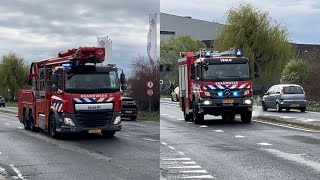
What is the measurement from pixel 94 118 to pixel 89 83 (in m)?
1.10

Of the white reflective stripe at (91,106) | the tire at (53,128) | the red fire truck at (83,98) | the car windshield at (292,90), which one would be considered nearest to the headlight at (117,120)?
the red fire truck at (83,98)

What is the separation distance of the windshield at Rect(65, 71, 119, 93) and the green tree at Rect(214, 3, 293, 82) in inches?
1444

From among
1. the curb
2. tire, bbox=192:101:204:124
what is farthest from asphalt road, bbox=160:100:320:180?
tire, bbox=192:101:204:124

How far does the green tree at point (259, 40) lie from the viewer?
5553 centimetres

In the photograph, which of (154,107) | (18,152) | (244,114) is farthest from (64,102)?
(154,107)

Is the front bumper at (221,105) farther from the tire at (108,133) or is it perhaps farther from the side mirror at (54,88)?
the side mirror at (54,88)

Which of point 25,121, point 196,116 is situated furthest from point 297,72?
point 25,121

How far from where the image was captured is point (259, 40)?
55844mm

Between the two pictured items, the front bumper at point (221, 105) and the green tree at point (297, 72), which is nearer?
the front bumper at point (221, 105)

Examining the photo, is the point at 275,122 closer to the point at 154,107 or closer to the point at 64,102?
the point at 64,102

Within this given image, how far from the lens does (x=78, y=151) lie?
16141 millimetres

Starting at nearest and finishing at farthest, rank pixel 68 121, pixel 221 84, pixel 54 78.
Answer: pixel 68 121 → pixel 54 78 → pixel 221 84

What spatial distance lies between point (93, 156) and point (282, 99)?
2099 centimetres

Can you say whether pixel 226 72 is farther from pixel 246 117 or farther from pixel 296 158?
pixel 296 158
